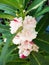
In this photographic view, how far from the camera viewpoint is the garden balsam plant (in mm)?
806

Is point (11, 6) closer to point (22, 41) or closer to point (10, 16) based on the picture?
point (10, 16)

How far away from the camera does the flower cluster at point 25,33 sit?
31.7 inches

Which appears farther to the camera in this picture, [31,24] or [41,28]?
[41,28]

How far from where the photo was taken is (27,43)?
84 cm

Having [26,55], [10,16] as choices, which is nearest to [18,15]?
[10,16]

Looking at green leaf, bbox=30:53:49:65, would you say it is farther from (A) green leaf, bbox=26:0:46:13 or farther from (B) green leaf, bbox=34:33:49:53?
(A) green leaf, bbox=26:0:46:13

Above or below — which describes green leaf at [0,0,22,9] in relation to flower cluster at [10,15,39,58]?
above

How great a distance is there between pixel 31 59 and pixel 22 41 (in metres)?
0.11

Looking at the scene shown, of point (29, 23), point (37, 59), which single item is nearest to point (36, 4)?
point (29, 23)

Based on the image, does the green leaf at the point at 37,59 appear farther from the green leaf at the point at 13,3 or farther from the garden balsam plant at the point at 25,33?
the green leaf at the point at 13,3

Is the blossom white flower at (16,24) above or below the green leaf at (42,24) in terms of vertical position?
above

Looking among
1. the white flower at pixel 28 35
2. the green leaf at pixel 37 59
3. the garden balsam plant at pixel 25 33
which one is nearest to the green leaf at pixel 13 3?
the garden balsam plant at pixel 25 33

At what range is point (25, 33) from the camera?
32.3 inches

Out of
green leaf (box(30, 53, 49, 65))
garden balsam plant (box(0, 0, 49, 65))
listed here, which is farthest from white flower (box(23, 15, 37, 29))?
green leaf (box(30, 53, 49, 65))
